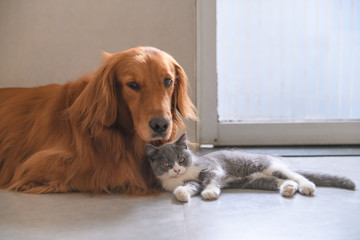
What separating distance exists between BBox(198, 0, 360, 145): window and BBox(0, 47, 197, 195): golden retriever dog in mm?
1134

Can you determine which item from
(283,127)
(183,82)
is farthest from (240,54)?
(183,82)

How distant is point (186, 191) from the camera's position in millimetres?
1820

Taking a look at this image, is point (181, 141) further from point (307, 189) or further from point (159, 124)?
point (307, 189)

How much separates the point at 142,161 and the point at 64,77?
1.23 meters

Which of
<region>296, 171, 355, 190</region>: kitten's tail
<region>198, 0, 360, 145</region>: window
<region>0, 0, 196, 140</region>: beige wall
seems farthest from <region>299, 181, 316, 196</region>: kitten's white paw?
<region>0, 0, 196, 140</region>: beige wall

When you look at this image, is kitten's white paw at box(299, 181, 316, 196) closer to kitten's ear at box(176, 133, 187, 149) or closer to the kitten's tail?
the kitten's tail

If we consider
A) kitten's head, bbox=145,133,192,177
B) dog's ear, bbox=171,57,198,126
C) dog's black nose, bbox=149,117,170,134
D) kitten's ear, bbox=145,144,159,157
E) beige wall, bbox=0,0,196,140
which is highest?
beige wall, bbox=0,0,196,140

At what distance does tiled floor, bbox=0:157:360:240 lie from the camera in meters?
1.41

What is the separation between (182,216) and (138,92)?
0.58 meters

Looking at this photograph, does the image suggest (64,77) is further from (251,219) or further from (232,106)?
(251,219)

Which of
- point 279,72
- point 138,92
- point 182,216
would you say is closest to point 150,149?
point 138,92

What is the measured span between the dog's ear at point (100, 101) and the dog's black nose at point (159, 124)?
8.8 inches

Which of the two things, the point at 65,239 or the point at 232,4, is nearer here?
the point at 65,239

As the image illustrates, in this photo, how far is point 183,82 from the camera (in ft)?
6.82
